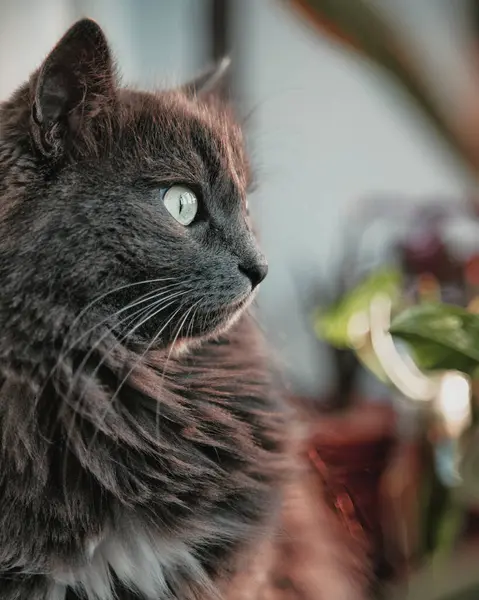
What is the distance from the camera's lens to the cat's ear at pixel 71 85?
2.04 ft

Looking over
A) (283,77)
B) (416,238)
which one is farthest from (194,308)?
(283,77)

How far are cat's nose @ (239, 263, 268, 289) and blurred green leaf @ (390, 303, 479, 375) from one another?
0.18 meters

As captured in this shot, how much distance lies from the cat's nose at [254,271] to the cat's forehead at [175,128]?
107 mm

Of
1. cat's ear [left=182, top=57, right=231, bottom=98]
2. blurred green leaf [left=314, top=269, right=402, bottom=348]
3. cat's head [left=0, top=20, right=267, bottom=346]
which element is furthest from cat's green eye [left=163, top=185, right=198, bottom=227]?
blurred green leaf [left=314, top=269, right=402, bottom=348]

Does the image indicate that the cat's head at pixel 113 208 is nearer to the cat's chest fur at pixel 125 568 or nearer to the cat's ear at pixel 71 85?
the cat's ear at pixel 71 85

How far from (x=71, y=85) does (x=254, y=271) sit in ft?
0.89

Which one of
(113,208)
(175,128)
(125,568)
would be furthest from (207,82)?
(125,568)

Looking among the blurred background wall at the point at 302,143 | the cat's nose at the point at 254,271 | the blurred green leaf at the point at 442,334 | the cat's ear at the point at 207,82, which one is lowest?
the cat's nose at the point at 254,271

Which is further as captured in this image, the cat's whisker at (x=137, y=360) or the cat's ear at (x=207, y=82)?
the cat's ear at (x=207, y=82)

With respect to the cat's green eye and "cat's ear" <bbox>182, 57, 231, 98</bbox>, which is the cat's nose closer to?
the cat's green eye

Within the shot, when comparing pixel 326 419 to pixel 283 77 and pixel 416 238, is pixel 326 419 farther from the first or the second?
pixel 283 77

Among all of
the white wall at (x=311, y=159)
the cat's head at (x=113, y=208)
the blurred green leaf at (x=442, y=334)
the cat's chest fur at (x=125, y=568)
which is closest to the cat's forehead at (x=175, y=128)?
the cat's head at (x=113, y=208)

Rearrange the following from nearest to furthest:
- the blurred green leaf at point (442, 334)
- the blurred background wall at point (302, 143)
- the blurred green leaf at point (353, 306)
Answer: the blurred green leaf at point (442, 334)
the blurred green leaf at point (353, 306)
the blurred background wall at point (302, 143)

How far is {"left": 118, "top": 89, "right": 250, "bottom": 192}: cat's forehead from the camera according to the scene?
2.25 feet
